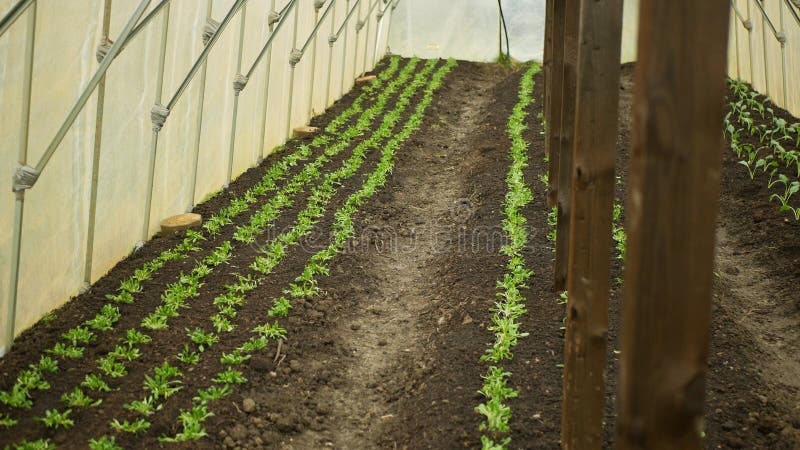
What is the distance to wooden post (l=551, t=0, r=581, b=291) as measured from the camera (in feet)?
18.0

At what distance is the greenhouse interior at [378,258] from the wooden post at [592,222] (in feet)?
0.03

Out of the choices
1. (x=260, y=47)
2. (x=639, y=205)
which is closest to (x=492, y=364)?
(x=639, y=205)

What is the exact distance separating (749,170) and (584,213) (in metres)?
5.92

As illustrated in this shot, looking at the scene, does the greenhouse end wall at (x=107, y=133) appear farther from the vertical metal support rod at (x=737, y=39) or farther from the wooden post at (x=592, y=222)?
the vertical metal support rod at (x=737, y=39)

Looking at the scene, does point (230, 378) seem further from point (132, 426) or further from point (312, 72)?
point (312, 72)

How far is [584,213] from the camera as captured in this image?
11.1 ft

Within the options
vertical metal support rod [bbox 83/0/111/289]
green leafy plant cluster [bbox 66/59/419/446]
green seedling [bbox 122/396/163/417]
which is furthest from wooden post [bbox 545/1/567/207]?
green seedling [bbox 122/396/163/417]

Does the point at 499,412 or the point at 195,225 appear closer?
the point at 499,412

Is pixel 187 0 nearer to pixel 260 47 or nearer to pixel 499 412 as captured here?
pixel 260 47

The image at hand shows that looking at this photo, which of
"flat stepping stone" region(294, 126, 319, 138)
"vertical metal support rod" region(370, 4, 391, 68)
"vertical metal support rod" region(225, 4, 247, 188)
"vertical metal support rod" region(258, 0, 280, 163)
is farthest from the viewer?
"vertical metal support rod" region(370, 4, 391, 68)

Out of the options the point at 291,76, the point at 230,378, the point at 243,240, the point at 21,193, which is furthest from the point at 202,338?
the point at 291,76

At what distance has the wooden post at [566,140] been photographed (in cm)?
550

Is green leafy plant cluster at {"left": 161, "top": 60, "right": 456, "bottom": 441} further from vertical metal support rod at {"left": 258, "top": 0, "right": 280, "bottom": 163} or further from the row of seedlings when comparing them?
vertical metal support rod at {"left": 258, "top": 0, "right": 280, "bottom": 163}

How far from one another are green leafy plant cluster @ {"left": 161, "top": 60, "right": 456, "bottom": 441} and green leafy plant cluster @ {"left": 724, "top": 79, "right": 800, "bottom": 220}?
13.9 feet
